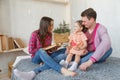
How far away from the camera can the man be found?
172 cm

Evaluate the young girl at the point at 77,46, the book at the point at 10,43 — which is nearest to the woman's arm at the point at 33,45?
the young girl at the point at 77,46

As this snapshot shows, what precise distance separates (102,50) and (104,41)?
0.09 m

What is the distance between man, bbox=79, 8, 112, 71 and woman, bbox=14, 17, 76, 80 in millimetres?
231

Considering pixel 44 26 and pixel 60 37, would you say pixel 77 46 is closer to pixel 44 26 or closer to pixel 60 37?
pixel 44 26

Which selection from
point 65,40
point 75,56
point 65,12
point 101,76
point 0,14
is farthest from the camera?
point 65,12

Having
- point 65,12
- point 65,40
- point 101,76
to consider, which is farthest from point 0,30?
point 101,76

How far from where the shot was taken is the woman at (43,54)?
1.68 m

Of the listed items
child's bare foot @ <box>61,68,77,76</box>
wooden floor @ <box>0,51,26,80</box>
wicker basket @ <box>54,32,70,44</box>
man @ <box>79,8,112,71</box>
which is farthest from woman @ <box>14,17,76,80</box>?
wooden floor @ <box>0,51,26,80</box>

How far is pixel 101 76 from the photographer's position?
1.54 metres

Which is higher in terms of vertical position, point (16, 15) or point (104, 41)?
point (16, 15)

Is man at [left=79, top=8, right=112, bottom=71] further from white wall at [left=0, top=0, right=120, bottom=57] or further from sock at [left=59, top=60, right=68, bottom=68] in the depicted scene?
white wall at [left=0, top=0, right=120, bottom=57]

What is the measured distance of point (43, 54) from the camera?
1804mm

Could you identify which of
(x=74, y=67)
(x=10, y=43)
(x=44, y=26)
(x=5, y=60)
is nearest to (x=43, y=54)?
(x=74, y=67)

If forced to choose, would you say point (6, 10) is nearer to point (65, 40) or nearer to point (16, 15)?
point (16, 15)
